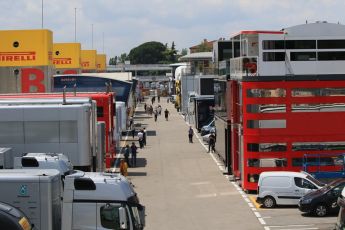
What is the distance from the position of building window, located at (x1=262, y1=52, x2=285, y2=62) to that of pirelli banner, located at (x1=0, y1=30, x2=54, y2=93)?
17.7 meters

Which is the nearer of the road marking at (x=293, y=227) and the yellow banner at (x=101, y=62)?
the road marking at (x=293, y=227)

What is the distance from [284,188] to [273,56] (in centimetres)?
759

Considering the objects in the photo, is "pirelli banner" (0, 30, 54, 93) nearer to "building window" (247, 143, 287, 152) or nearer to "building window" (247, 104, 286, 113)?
"building window" (247, 104, 286, 113)

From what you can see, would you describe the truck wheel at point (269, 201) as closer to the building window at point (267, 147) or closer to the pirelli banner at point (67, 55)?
the building window at point (267, 147)

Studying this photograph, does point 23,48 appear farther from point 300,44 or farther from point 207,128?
point 300,44

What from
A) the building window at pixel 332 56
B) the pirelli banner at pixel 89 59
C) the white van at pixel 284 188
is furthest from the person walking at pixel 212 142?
the pirelli banner at pixel 89 59

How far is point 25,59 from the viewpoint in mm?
50750

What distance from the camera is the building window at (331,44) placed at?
125 feet

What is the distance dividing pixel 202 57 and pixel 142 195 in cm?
6445

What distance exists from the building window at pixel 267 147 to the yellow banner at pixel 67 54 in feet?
180

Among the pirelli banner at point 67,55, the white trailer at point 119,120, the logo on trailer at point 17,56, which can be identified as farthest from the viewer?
the pirelli banner at point 67,55

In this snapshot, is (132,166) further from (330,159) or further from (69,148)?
(69,148)

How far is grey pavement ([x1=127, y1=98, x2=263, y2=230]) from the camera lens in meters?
29.4

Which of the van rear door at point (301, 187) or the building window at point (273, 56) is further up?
the building window at point (273, 56)
